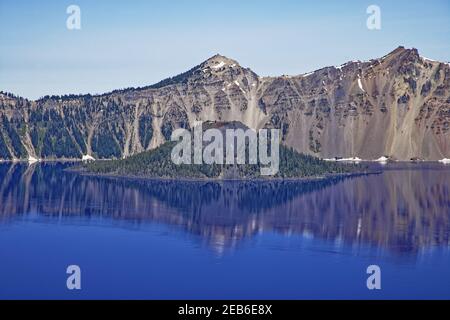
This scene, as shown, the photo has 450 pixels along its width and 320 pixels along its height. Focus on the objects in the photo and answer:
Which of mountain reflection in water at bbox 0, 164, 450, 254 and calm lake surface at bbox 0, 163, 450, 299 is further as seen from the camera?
mountain reflection in water at bbox 0, 164, 450, 254

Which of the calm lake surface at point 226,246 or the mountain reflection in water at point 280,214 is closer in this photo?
the calm lake surface at point 226,246

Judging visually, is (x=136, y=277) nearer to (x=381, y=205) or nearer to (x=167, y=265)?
(x=167, y=265)

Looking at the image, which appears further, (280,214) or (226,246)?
(280,214)

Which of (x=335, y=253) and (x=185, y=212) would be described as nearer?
(x=335, y=253)

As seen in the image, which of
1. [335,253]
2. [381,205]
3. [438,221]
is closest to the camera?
[335,253]

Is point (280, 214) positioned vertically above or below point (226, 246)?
above

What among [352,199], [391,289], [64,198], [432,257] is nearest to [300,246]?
[432,257]

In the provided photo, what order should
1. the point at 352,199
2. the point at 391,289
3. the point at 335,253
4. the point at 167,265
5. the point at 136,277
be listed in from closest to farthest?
the point at 391,289
the point at 136,277
the point at 167,265
the point at 335,253
the point at 352,199
